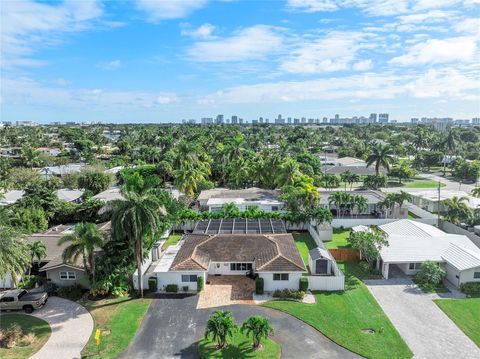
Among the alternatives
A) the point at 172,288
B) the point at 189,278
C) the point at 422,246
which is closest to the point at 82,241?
the point at 172,288

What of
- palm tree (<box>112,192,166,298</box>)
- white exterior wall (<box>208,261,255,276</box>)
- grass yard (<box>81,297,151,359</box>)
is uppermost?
palm tree (<box>112,192,166,298</box>)

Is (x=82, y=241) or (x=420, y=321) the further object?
(x=82, y=241)

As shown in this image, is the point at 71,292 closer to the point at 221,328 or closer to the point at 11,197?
the point at 221,328

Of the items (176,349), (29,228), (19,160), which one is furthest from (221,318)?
(19,160)

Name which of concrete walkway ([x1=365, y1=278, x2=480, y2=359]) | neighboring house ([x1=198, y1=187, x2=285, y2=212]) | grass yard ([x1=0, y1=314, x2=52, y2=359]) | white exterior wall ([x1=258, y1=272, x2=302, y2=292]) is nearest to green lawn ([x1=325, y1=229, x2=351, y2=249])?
neighboring house ([x1=198, y1=187, x2=285, y2=212])

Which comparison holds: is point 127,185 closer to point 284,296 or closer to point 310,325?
point 284,296

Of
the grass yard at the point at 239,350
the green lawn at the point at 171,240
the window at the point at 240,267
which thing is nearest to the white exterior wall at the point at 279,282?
the window at the point at 240,267

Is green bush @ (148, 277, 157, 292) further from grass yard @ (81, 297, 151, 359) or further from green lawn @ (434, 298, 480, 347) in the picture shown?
green lawn @ (434, 298, 480, 347)
